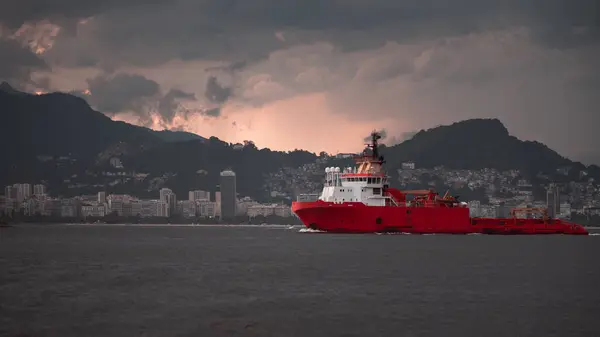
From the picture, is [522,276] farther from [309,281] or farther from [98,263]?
[98,263]

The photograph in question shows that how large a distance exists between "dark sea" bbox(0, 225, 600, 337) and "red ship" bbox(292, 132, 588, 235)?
74.3 feet

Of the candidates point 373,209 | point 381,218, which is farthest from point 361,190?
point 381,218

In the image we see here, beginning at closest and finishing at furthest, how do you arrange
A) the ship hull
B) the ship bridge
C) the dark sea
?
the dark sea
the ship hull
the ship bridge

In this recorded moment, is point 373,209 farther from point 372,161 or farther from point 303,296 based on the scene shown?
point 303,296

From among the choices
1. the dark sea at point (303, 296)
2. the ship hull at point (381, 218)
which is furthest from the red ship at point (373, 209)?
the dark sea at point (303, 296)

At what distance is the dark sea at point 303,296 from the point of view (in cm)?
3069

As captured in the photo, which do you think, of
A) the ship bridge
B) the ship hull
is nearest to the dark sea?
the ship hull

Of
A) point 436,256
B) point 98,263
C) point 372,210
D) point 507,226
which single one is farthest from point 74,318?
point 507,226

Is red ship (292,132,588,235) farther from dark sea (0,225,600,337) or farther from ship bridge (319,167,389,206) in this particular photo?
dark sea (0,225,600,337)

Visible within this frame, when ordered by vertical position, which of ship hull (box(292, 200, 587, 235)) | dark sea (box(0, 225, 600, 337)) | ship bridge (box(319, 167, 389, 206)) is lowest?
dark sea (box(0, 225, 600, 337))

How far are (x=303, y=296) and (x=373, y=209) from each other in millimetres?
49882

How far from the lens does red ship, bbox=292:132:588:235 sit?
292 ft

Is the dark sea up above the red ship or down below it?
below

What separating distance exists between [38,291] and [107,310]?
332 inches
